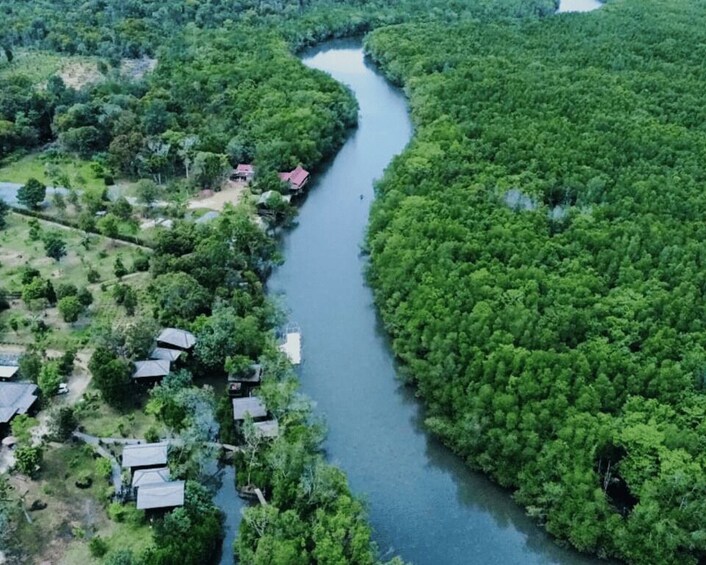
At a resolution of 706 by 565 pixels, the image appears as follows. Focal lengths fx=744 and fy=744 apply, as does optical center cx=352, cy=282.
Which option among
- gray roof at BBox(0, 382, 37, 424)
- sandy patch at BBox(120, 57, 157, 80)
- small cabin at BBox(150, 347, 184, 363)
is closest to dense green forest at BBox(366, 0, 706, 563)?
small cabin at BBox(150, 347, 184, 363)

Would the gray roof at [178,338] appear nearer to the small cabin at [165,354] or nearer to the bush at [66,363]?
the small cabin at [165,354]

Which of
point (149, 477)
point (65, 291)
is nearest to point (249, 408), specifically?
point (149, 477)

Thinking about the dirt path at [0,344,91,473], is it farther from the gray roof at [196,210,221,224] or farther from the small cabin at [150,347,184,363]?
the gray roof at [196,210,221,224]

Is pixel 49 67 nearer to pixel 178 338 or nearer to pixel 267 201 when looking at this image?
pixel 267 201

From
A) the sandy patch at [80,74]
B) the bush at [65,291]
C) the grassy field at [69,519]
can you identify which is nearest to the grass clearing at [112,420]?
the grassy field at [69,519]

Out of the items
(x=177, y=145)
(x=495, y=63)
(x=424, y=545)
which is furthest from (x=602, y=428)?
(x=495, y=63)
